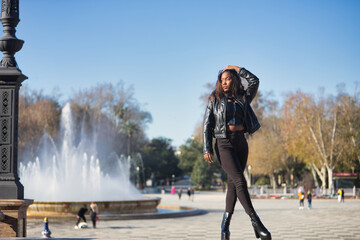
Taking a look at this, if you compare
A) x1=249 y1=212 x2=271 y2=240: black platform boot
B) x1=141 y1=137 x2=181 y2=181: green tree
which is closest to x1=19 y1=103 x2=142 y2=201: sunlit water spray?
x1=249 y1=212 x2=271 y2=240: black platform boot

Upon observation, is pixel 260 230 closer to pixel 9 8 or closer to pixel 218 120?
pixel 218 120

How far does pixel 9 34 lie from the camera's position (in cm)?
911

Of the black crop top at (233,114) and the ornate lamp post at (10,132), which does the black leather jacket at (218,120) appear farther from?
the ornate lamp post at (10,132)

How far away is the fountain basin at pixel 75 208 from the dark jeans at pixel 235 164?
702 inches

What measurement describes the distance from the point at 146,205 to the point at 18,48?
56.5ft

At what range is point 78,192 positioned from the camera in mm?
28000

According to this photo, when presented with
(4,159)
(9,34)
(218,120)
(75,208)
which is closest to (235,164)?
(218,120)

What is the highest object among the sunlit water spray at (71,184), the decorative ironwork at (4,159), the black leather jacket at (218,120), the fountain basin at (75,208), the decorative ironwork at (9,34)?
the decorative ironwork at (9,34)

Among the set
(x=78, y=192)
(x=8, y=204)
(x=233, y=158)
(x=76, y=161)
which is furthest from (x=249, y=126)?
(x=76, y=161)

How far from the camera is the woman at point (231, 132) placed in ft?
17.9

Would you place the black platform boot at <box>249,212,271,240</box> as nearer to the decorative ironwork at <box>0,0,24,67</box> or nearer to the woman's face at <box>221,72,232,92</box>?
the woman's face at <box>221,72,232,92</box>

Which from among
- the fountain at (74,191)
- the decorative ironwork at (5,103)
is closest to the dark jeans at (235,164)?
the decorative ironwork at (5,103)

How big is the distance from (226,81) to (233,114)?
437mm

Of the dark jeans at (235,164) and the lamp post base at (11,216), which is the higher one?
the dark jeans at (235,164)
